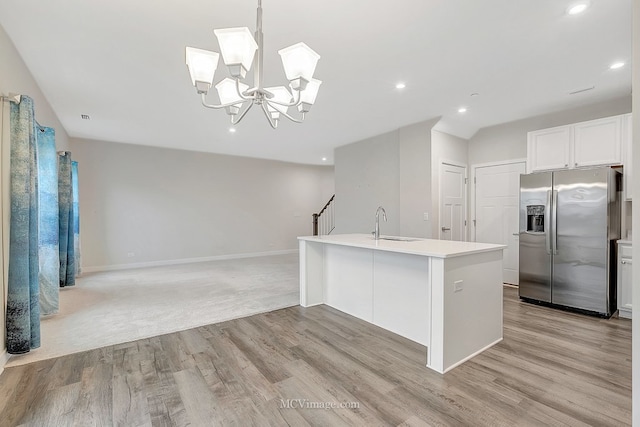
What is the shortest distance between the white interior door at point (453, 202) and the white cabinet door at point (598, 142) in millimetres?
1588

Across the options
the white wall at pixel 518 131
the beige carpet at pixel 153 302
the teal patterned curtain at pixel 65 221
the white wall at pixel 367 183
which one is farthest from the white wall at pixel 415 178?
the teal patterned curtain at pixel 65 221

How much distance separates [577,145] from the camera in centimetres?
374

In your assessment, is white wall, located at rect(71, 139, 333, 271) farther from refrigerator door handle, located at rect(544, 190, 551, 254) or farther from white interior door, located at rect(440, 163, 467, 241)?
refrigerator door handle, located at rect(544, 190, 551, 254)

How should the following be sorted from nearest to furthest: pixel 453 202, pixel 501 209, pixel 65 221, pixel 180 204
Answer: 1. pixel 65 221
2. pixel 501 209
3. pixel 453 202
4. pixel 180 204

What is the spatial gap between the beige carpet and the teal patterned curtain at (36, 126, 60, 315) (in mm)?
269

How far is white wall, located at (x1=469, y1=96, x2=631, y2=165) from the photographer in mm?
3766

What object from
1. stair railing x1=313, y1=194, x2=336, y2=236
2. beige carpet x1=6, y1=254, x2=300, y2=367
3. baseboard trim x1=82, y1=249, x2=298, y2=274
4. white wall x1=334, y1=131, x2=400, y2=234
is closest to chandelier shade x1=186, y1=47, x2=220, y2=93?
beige carpet x1=6, y1=254, x2=300, y2=367

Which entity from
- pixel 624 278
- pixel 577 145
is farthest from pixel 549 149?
pixel 624 278

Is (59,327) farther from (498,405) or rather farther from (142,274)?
(498,405)

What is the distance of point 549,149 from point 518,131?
2.45 feet

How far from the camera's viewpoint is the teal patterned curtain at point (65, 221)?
4.40 metres

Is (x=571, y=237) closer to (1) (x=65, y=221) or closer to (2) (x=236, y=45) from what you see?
(2) (x=236, y=45)

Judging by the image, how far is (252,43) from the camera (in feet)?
5.68

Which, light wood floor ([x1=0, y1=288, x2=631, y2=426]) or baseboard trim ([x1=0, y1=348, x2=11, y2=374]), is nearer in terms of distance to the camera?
light wood floor ([x1=0, y1=288, x2=631, y2=426])
